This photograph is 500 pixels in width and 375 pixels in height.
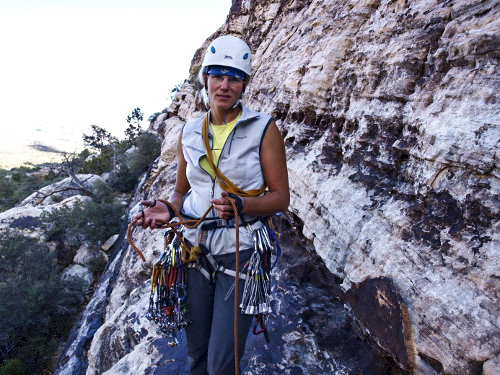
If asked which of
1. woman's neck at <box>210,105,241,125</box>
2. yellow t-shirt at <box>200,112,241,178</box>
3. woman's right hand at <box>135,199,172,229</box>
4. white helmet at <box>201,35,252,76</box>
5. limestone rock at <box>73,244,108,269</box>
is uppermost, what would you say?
white helmet at <box>201,35,252,76</box>

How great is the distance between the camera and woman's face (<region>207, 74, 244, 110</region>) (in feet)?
6.35

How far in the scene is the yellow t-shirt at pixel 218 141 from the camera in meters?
2.02

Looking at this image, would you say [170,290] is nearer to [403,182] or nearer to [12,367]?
[403,182]

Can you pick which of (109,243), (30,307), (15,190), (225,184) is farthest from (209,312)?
(15,190)

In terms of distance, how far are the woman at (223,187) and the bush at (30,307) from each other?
35.3 ft

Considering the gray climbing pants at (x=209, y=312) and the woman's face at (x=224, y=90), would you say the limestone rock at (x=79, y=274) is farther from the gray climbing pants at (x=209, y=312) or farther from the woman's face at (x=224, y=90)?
the woman's face at (x=224, y=90)

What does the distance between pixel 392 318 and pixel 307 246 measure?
1.85m

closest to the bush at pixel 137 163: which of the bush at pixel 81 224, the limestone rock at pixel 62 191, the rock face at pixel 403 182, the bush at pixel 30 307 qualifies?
the limestone rock at pixel 62 191

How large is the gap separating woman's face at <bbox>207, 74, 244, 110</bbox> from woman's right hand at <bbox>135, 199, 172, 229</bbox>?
0.74 meters

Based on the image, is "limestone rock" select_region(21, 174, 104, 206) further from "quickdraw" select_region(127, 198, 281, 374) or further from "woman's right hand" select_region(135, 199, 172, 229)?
"woman's right hand" select_region(135, 199, 172, 229)

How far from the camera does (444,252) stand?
210cm

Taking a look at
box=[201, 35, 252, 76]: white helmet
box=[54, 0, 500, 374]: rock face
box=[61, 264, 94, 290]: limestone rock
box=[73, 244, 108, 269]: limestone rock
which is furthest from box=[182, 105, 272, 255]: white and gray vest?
box=[73, 244, 108, 269]: limestone rock

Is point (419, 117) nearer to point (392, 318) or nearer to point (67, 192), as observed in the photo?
point (392, 318)

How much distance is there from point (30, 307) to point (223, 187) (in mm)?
12401
